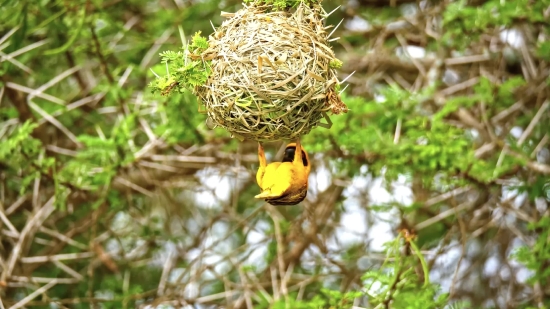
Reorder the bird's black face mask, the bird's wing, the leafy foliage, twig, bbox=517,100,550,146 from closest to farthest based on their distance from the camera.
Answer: the leafy foliage, the bird's wing, the bird's black face mask, twig, bbox=517,100,550,146

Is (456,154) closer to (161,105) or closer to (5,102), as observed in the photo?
(161,105)

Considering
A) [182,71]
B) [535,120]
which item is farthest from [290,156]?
[535,120]

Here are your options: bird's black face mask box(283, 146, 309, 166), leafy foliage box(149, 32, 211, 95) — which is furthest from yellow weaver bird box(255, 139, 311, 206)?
leafy foliage box(149, 32, 211, 95)

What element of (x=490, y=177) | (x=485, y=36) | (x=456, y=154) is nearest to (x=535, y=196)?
(x=490, y=177)

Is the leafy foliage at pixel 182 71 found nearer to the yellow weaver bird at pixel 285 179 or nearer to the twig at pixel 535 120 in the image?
the yellow weaver bird at pixel 285 179

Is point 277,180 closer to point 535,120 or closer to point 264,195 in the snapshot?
point 264,195

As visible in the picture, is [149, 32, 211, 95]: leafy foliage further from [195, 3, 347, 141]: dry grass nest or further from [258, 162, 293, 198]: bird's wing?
[258, 162, 293, 198]: bird's wing
